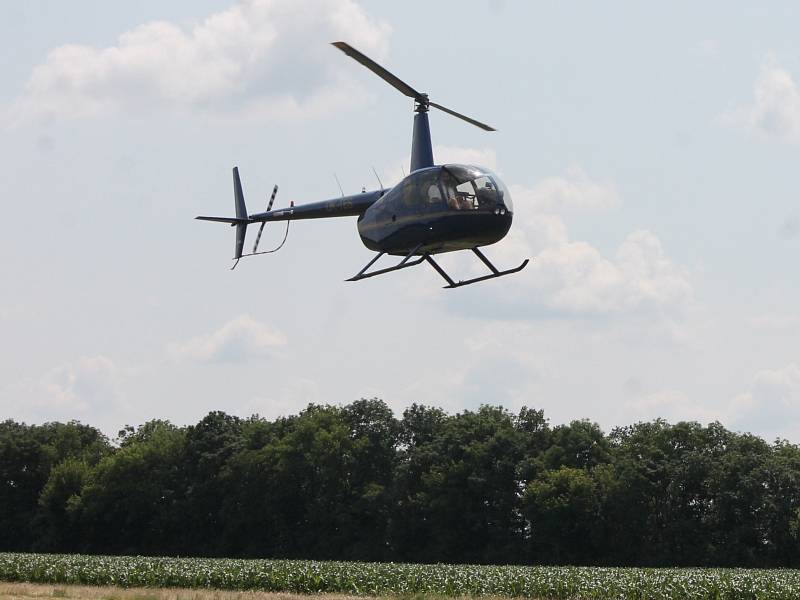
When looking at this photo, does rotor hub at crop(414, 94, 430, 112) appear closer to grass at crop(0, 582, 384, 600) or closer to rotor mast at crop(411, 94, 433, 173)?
rotor mast at crop(411, 94, 433, 173)

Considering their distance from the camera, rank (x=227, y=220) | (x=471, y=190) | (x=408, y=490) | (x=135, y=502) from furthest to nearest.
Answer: (x=135, y=502), (x=408, y=490), (x=227, y=220), (x=471, y=190)

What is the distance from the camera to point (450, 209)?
3086 centimetres

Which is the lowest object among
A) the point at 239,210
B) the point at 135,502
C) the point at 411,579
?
the point at 411,579

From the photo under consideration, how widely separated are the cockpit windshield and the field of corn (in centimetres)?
1469

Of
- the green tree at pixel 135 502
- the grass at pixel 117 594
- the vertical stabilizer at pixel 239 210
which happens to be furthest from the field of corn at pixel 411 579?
the green tree at pixel 135 502

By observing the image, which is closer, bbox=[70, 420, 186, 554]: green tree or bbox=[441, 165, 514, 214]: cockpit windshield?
bbox=[441, 165, 514, 214]: cockpit windshield

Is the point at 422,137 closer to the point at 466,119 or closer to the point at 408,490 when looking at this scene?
the point at 466,119

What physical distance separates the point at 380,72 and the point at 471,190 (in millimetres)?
3571

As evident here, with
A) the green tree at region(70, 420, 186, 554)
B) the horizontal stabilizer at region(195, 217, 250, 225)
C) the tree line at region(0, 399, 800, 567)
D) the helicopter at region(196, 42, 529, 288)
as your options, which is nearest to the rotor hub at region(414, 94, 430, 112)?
the helicopter at region(196, 42, 529, 288)

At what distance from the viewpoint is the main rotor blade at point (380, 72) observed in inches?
1177

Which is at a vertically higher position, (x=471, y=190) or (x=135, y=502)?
(x=471, y=190)

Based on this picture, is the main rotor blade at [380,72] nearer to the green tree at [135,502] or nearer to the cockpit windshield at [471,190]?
the cockpit windshield at [471,190]

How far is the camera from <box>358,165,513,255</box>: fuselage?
30734 millimetres

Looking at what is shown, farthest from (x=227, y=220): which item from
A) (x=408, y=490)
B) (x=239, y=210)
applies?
(x=408, y=490)
